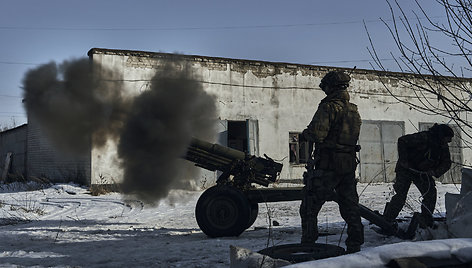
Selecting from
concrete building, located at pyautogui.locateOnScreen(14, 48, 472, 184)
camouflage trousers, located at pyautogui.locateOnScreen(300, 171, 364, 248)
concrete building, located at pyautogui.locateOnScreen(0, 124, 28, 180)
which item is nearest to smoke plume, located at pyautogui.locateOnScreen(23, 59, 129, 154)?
camouflage trousers, located at pyautogui.locateOnScreen(300, 171, 364, 248)

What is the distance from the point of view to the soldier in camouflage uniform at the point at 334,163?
4523 mm

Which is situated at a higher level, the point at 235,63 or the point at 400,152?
the point at 235,63

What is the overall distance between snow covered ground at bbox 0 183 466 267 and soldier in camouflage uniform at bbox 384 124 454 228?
266 millimetres

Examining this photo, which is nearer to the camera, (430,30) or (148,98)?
(430,30)

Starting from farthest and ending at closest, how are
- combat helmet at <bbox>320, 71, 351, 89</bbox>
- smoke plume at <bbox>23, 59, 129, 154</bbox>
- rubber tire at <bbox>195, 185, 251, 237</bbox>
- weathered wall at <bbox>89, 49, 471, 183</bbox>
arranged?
weathered wall at <bbox>89, 49, 471, 183</bbox> → smoke plume at <bbox>23, 59, 129, 154</bbox> → rubber tire at <bbox>195, 185, 251, 237</bbox> → combat helmet at <bbox>320, 71, 351, 89</bbox>

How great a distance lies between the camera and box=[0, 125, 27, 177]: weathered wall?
17750 millimetres

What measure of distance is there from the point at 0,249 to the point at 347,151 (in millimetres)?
4534

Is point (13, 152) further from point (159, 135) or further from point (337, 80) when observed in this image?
point (337, 80)

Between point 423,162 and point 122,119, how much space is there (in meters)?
4.54

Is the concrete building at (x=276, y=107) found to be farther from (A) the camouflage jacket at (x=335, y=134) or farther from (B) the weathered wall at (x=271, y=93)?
(A) the camouflage jacket at (x=335, y=134)

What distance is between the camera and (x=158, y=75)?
294 inches

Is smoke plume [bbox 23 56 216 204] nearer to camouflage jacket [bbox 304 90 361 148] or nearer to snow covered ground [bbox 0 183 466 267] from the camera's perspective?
snow covered ground [bbox 0 183 466 267]

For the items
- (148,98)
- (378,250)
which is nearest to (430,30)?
(378,250)

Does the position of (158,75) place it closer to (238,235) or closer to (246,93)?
(238,235)
